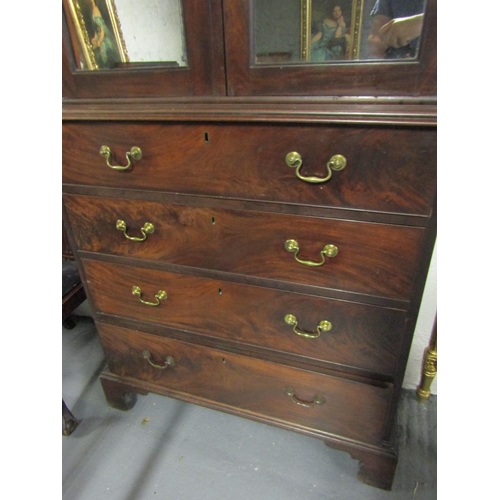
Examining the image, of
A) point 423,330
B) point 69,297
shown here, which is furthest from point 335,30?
point 69,297

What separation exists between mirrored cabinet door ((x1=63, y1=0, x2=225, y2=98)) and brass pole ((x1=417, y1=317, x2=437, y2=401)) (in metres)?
1.03

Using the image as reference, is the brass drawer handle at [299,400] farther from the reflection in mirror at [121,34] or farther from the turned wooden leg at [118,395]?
the reflection in mirror at [121,34]

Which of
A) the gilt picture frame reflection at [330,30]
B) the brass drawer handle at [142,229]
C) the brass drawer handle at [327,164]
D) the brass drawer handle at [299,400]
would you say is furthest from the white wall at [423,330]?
the brass drawer handle at [142,229]

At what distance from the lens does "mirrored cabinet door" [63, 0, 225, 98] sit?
0.64 meters

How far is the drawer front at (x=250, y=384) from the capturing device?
885 millimetres

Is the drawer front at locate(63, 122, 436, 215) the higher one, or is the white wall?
the drawer front at locate(63, 122, 436, 215)

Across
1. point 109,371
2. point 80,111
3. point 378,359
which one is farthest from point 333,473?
point 80,111

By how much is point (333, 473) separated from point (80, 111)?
121 cm

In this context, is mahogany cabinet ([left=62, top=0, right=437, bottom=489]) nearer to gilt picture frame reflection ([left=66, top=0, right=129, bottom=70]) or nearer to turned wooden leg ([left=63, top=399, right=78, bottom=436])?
gilt picture frame reflection ([left=66, top=0, right=129, bottom=70])

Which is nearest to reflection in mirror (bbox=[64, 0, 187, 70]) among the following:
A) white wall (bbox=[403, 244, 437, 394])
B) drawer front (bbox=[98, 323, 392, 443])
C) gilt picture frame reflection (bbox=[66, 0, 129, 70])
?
gilt picture frame reflection (bbox=[66, 0, 129, 70])

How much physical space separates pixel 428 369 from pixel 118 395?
109 centimetres

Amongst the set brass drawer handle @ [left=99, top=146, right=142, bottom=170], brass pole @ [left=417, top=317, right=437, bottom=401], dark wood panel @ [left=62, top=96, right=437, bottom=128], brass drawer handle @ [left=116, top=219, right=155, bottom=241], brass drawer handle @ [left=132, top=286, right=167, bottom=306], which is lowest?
brass pole @ [left=417, top=317, right=437, bottom=401]

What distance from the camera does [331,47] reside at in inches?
23.4
